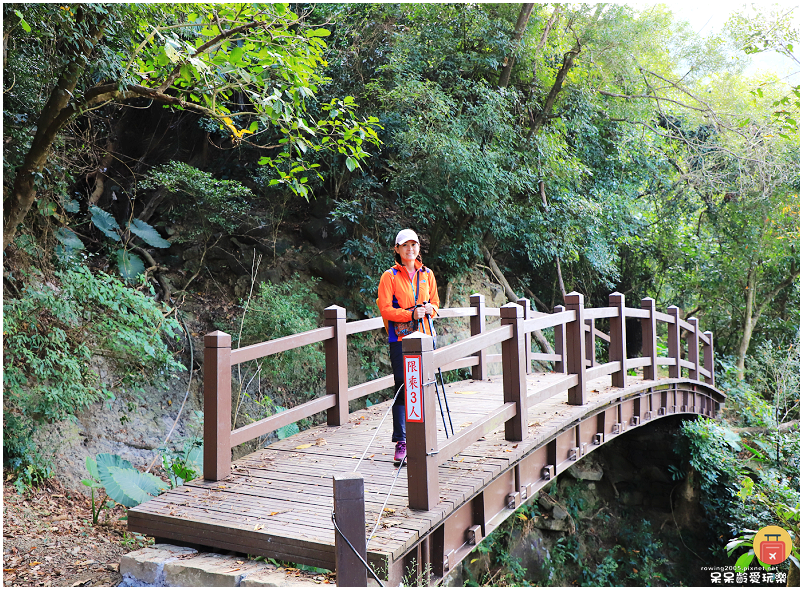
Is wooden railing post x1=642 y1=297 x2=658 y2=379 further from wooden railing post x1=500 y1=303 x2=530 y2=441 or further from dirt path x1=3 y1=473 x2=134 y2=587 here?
dirt path x1=3 y1=473 x2=134 y2=587

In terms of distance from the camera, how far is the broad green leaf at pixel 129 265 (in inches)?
386

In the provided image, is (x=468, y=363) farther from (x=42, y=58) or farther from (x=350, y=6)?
(x=350, y=6)

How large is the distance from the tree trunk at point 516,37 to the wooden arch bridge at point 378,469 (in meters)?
7.22

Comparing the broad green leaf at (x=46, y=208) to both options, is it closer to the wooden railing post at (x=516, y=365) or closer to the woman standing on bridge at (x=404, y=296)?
the woman standing on bridge at (x=404, y=296)

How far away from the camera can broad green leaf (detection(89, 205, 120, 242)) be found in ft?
32.2

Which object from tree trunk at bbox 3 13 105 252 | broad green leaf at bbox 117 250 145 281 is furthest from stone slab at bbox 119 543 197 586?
broad green leaf at bbox 117 250 145 281

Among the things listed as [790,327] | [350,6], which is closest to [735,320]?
[790,327]

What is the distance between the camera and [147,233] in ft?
33.8

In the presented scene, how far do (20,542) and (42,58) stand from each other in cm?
529

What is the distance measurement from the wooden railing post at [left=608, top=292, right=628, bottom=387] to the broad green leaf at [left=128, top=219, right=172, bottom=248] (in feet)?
26.3

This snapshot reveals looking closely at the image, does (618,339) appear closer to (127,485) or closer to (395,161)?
(395,161)

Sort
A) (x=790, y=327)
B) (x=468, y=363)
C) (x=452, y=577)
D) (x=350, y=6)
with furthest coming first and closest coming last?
(x=790, y=327)
(x=350, y=6)
(x=452, y=577)
(x=468, y=363)

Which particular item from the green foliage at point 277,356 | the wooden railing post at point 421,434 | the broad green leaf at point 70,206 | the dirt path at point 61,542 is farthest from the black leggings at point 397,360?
the broad green leaf at point 70,206

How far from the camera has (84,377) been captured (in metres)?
6.96
